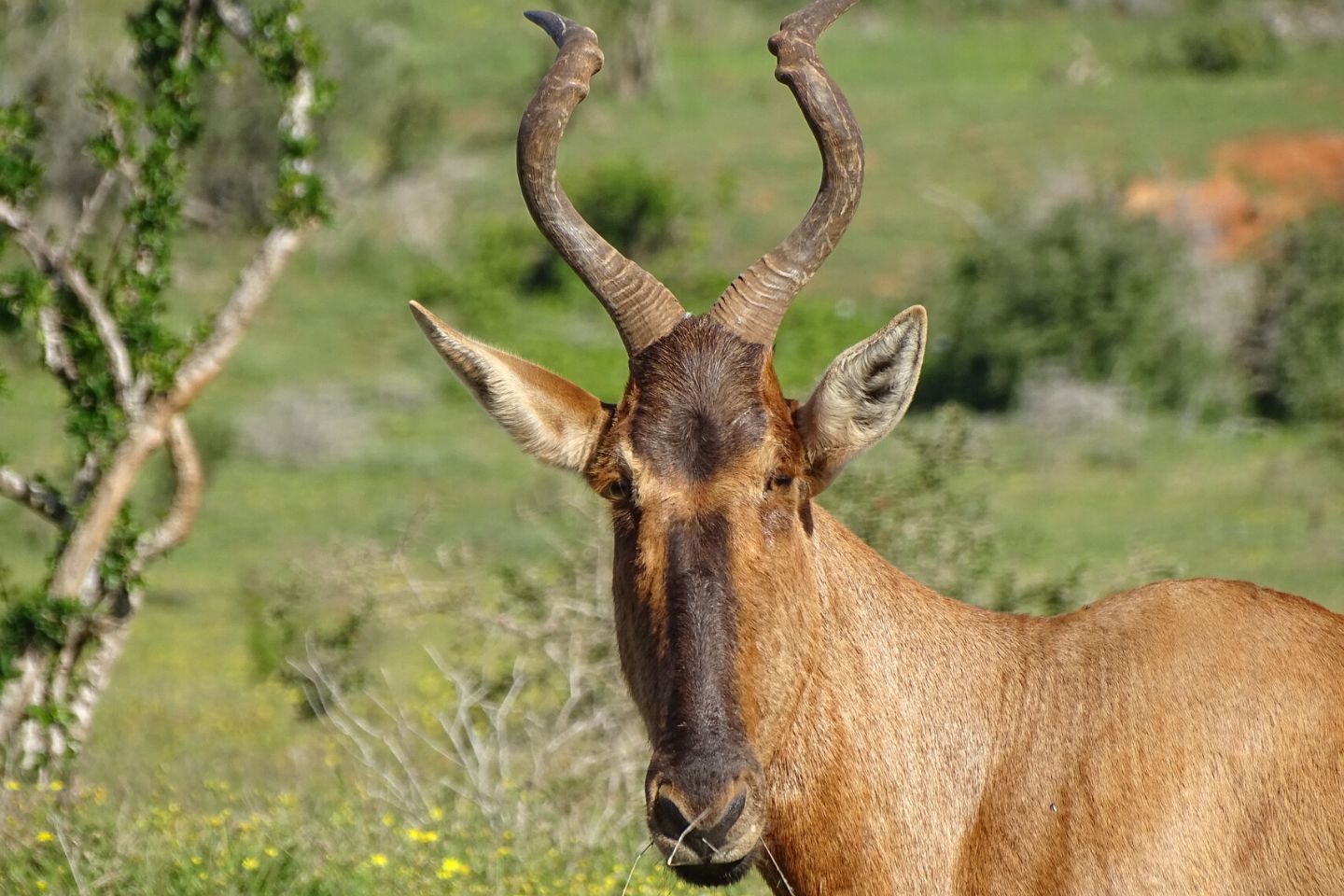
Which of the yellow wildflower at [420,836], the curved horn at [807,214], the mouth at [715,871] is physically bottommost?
the yellow wildflower at [420,836]

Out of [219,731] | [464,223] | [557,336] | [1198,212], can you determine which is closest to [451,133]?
[464,223]

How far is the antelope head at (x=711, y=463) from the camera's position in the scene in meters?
4.25

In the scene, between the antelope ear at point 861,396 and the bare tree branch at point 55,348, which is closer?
the antelope ear at point 861,396

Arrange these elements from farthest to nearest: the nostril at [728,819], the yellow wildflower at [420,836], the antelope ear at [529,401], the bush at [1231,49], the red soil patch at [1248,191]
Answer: the bush at [1231,49], the red soil patch at [1248,191], the yellow wildflower at [420,836], the antelope ear at [529,401], the nostril at [728,819]

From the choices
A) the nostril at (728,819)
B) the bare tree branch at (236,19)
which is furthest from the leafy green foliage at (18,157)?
the nostril at (728,819)

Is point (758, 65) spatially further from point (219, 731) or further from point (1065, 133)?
point (219, 731)

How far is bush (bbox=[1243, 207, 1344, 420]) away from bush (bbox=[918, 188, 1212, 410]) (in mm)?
1193

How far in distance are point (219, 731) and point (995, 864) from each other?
317 inches

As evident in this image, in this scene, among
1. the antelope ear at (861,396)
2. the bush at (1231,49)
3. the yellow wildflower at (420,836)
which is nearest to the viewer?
the antelope ear at (861,396)

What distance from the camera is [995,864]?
15.4ft

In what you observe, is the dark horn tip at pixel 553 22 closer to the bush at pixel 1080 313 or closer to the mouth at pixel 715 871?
the mouth at pixel 715 871

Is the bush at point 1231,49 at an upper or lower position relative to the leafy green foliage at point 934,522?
upper

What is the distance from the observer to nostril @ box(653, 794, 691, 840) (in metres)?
4.12

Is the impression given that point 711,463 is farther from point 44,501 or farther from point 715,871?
point 44,501
